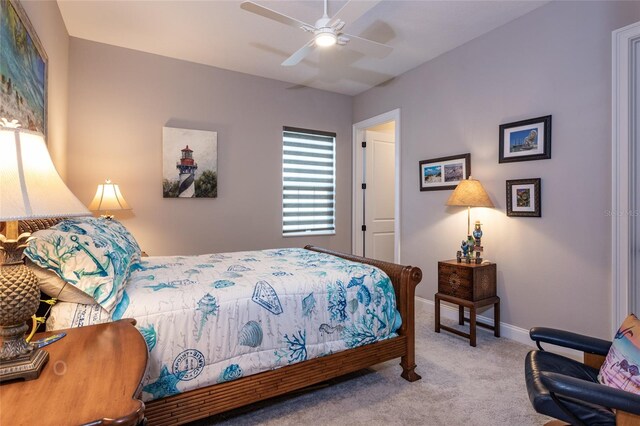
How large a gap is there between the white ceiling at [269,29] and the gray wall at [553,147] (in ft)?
1.01

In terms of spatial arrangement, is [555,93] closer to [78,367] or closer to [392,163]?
[392,163]

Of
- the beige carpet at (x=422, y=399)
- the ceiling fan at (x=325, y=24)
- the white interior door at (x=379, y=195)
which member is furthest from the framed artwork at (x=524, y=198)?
the white interior door at (x=379, y=195)

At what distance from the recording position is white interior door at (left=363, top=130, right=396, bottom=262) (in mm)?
4988

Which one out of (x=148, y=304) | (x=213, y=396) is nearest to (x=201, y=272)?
(x=148, y=304)

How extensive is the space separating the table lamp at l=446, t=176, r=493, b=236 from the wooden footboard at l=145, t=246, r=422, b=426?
111cm

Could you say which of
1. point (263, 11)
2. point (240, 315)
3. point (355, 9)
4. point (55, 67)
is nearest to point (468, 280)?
point (240, 315)

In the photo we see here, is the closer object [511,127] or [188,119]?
[511,127]

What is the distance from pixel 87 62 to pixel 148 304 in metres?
3.08

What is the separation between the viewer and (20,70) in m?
1.81

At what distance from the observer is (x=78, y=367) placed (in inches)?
39.4

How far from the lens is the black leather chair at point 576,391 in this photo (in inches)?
44.7

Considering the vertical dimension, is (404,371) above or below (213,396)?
below

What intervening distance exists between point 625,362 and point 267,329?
5.22 feet

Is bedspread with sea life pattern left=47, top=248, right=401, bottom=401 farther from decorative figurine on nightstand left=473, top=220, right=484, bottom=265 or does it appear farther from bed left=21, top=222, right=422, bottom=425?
→ decorative figurine on nightstand left=473, top=220, right=484, bottom=265
